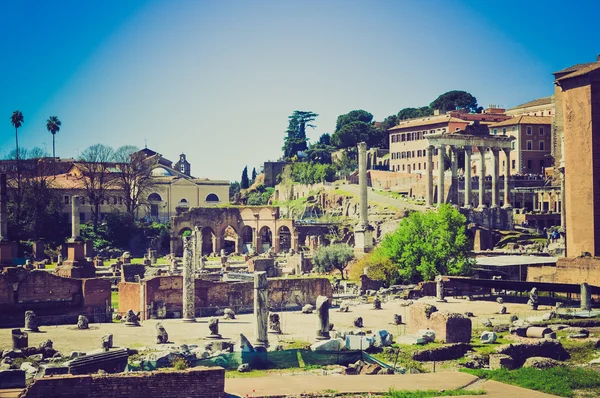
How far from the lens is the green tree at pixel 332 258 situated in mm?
57281

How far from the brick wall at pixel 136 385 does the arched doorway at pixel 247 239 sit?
192 feet

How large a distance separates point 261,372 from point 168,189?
215 feet

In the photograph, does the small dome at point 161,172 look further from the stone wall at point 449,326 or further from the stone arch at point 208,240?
the stone wall at point 449,326

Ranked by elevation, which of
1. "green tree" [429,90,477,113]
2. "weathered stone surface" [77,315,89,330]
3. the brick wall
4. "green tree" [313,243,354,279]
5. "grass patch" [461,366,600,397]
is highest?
"green tree" [429,90,477,113]

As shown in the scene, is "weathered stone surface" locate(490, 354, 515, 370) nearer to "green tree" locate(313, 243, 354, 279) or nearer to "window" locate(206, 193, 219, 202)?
"green tree" locate(313, 243, 354, 279)

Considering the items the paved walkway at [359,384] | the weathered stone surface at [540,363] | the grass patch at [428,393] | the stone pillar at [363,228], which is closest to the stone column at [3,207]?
the stone pillar at [363,228]

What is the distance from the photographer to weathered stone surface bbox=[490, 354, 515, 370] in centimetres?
2602

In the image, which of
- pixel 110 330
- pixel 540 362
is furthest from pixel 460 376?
pixel 110 330

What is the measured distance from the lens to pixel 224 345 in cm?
2853

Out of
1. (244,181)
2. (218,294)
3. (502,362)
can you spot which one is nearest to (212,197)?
(244,181)

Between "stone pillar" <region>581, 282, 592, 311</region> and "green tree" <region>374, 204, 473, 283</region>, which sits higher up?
"green tree" <region>374, 204, 473, 283</region>

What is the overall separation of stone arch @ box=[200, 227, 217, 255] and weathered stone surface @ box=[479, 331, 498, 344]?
5054 centimetres

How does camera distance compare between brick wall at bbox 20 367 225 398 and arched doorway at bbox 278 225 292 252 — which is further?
arched doorway at bbox 278 225 292 252

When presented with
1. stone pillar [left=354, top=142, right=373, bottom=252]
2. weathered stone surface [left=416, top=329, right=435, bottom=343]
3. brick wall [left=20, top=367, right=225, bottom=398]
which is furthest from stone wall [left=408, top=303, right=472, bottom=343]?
stone pillar [left=354, top=142, right=373, bottom=252]
